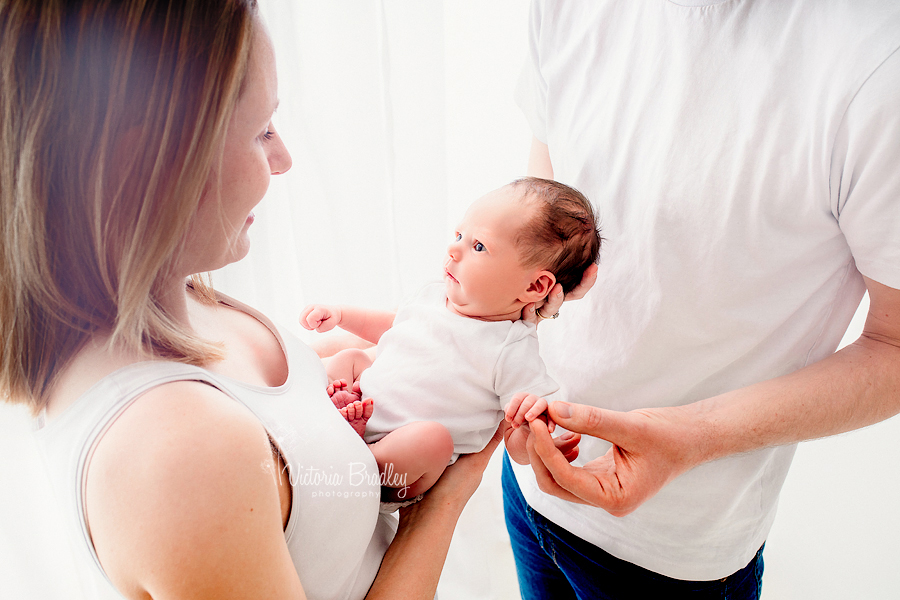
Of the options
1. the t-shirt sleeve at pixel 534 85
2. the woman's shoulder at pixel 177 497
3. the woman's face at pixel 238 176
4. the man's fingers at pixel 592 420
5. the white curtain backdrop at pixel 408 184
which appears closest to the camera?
the woman's shoulder at pixel 177 497

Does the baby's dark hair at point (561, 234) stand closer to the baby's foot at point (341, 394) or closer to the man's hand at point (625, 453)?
the man's hand at point (625, 453)

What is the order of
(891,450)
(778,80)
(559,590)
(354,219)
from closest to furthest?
(778,80) → (559,590) → (891,450) → (354,219)

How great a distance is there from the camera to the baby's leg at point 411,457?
834mm

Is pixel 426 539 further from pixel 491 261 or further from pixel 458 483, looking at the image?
pixel 491 261

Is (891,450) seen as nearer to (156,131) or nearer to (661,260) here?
(661,260)

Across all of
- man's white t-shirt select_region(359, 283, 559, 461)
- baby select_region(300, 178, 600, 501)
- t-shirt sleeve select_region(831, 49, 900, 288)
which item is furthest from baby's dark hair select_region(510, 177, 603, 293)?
t-shirt sleeve select_region(831, 49, 900, 288)

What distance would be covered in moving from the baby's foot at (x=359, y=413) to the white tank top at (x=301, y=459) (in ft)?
0.28

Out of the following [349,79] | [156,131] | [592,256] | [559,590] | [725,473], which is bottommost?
[559,590]

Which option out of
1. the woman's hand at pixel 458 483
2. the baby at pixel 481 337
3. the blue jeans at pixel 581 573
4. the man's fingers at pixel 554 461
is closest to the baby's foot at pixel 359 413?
the baby at pixel 481 337

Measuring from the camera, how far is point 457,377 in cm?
96

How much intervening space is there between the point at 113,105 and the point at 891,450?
195cm

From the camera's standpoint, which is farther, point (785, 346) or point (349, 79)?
point (349, 79)

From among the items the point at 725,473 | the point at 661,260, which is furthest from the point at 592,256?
the point at 725,473

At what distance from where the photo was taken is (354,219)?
1707mm
